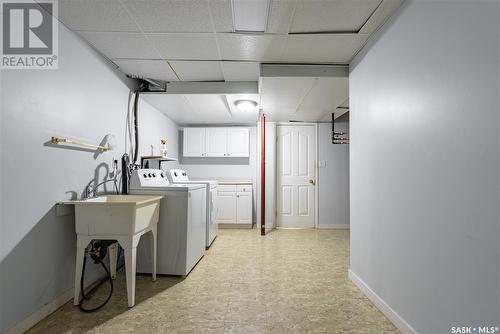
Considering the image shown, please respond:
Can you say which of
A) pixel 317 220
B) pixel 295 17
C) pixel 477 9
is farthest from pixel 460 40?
pixel 317 220

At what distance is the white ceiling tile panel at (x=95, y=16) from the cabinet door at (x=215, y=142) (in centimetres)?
294

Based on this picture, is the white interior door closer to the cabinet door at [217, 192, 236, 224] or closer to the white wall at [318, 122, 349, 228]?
the white wall at [318, 122, 349, 228]

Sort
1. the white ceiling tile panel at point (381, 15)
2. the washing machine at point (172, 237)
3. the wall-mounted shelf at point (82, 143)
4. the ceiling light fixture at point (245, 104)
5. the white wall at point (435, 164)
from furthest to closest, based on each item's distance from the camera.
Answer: the ceiling light fixture at point (245, 104) < the washing machine at point (172, 237) < the wall-mounted shelf at point (82, 143) < the white ceiling tile panel at point (381, 15) < the white wall at point (435, 164)

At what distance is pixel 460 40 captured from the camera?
1.14 metres

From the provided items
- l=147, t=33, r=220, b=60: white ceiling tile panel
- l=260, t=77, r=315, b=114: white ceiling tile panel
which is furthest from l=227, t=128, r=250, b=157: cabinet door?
l=147, t=33, r=220, b=60: white ceiling tile panel

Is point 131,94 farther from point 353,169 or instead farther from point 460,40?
point 460,40

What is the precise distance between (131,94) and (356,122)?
8.41ft

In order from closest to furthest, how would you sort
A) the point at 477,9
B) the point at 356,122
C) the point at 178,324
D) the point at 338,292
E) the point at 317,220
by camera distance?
the point at 477,9
the point at 178,324
the point at 338,292
the point at 356,122
the point at 317,220

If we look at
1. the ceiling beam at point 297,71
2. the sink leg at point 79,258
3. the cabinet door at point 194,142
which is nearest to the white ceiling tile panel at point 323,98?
the ceiling beam at point 297,71

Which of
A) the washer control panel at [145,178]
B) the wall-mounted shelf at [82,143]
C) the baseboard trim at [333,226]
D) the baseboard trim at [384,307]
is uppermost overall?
the wall-mounted shelf at [82,143]

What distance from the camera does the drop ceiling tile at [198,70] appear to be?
258cm

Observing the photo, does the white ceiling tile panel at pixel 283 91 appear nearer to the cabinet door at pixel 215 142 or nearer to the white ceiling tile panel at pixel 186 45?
the white ceiling tile panel at pixel 186 45

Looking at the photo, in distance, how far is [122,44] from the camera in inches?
85.3

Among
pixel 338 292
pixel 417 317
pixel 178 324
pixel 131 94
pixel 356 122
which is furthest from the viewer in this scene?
pixel 131 94
